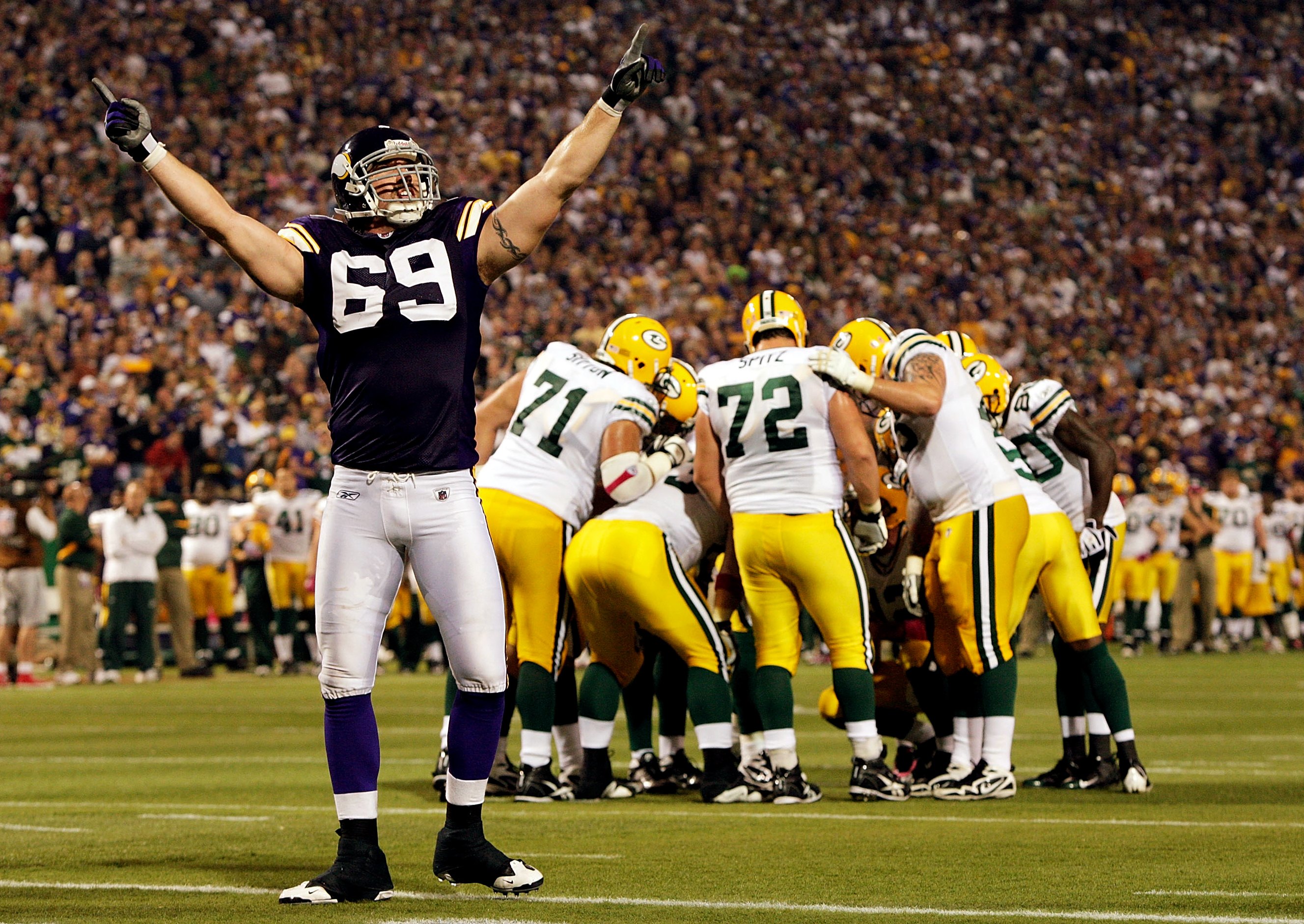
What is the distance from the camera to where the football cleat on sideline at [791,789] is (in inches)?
297

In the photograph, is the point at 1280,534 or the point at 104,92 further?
the point at 1280,534

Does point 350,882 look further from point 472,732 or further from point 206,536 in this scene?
point 206,536

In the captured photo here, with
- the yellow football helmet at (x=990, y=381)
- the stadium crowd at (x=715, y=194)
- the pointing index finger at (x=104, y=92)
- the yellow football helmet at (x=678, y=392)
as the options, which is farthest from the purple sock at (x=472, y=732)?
the stadium crowd at (x=715, y=194)

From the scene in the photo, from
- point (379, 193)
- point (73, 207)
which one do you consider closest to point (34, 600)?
point (73, 207)

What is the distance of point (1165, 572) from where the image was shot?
21281 millimetres

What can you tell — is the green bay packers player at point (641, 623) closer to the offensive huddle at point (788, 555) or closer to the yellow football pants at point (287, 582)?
the offensive huddle at point (788, 555)

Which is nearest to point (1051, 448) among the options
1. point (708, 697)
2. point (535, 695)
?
point (708, 697)

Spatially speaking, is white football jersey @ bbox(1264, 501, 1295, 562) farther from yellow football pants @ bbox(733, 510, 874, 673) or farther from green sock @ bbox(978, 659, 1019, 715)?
yellow football pants @ bbox(733, 510, 874, 673)

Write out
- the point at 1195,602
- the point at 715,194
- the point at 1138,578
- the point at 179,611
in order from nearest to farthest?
the point at 179,611, the point at 1138,578, the point at 1195,602, the point at 715,194

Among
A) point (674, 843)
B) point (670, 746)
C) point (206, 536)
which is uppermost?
point (206, 536)

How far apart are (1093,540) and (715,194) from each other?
20.3 meters

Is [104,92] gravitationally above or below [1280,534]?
above

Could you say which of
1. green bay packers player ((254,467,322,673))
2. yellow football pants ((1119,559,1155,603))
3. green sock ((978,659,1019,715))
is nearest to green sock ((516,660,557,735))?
green sock ((978,659,1019,715))

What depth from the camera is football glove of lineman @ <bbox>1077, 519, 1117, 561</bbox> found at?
854 cm
